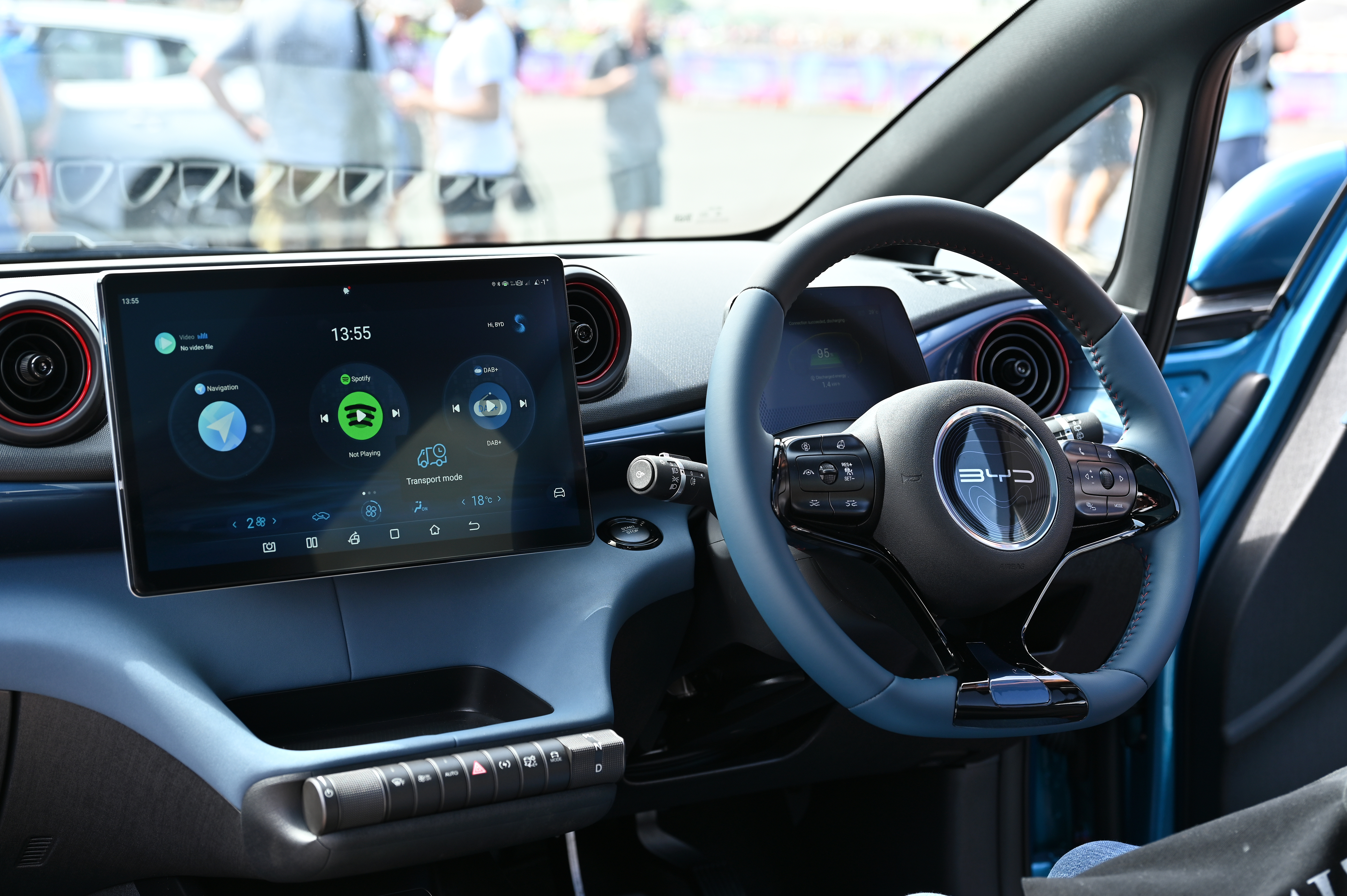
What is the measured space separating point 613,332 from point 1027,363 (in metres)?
0.66

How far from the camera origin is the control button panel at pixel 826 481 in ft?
3.80

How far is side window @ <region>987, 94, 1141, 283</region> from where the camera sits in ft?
6.29

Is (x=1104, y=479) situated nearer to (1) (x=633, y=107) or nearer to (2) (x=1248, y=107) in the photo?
(2) (x=1248, y=107)

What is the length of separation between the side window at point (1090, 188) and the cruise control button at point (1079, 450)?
59 centimetres

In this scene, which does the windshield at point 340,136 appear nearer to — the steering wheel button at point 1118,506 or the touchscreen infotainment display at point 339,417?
the touchscreen infotainment display at point 339,417

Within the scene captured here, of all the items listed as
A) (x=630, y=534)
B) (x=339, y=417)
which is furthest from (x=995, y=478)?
(x=339, y=417)

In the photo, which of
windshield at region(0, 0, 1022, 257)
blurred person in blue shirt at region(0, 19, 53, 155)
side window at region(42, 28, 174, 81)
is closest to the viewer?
windshield at region(0, 0, 1022, 257)

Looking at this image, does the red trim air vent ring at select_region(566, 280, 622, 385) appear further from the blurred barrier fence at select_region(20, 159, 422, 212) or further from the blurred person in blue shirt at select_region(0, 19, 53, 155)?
the blurred person in blue shirt at select_region(0, 19, 53, 155)

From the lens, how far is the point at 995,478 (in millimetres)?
1203

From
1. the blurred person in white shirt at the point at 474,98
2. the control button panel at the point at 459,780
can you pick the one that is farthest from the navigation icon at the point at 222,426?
the blurred person in white shirt at the point at 474,98

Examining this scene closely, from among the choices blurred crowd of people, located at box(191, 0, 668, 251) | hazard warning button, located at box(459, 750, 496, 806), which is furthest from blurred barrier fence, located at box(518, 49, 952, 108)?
hazard warning button, located at box(459, 750, 496, 806)

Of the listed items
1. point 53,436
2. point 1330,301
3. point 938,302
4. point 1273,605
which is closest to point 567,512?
point 53,436

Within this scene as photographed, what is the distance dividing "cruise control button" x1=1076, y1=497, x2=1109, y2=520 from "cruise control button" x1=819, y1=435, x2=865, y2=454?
258mm

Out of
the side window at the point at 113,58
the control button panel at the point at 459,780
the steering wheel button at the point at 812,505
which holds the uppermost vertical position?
the side window at the point at 113,58
